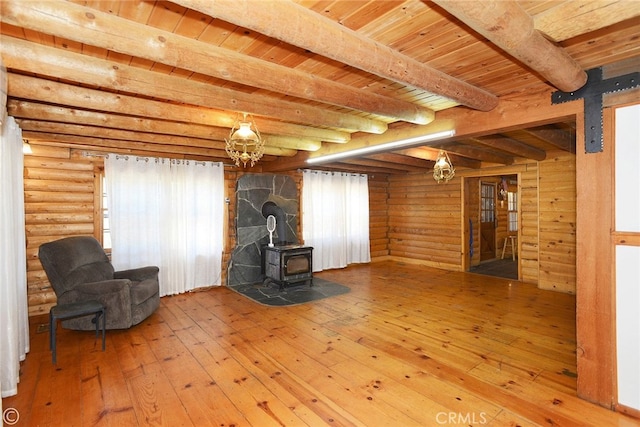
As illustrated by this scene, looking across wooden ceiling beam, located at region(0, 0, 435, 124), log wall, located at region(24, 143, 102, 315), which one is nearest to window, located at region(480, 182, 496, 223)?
wooden ceiling beam, located at region(0, 0, 435, 124)

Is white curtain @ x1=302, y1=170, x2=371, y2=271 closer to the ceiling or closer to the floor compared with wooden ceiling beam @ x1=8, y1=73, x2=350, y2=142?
closer to the floor

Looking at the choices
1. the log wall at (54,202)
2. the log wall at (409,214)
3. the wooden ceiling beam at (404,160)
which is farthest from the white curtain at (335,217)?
the log wall at (54,202)

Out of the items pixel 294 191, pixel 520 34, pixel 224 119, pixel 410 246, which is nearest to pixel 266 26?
pixel 520 34

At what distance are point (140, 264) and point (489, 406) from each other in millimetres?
4823

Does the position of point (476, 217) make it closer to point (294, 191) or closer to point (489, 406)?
point (294, 191)

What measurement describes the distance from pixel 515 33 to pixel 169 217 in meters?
5.04

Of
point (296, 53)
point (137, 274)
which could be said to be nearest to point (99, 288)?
point (137, 274)

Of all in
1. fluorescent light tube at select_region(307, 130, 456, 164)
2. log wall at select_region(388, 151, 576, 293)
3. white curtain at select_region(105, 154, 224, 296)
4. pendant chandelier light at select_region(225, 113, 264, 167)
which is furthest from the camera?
log wall at select_region(388, 151, 576, 293)

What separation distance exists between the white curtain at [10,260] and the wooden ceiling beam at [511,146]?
488cm

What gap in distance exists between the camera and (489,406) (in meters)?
2.20

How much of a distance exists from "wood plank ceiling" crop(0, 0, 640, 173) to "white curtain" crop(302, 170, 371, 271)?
3552 millimetres

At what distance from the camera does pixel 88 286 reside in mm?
3443

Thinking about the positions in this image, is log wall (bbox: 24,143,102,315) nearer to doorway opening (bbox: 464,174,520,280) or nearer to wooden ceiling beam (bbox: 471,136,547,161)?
wooden ceiling beam (bbox: 471,136,547,161)

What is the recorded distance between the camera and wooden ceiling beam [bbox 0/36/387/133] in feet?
5.96
